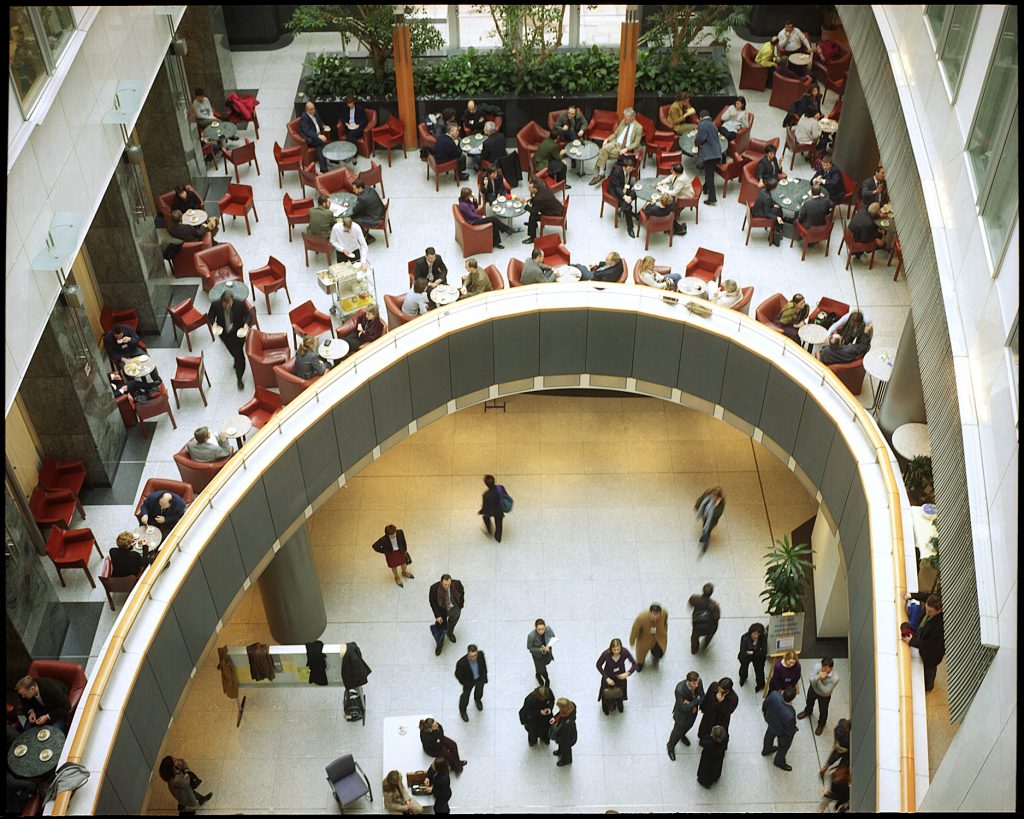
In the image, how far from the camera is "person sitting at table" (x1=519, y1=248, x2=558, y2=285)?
47.4ft

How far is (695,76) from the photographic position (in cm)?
1869

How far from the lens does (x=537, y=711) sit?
12.9 meters

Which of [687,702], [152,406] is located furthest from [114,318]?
[687,702]

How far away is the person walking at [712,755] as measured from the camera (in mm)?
12297

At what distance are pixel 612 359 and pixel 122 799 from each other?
8.07 m

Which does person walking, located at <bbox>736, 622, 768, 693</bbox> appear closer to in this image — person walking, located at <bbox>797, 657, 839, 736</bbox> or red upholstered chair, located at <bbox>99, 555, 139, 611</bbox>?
person walking, located at <bbox>797, 657, 839, 736</bbox>

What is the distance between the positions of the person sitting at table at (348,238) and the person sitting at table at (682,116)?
580 cm

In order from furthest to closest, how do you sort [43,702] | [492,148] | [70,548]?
[492,148] → [70,548] → [43,702]

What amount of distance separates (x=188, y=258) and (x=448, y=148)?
4501mm

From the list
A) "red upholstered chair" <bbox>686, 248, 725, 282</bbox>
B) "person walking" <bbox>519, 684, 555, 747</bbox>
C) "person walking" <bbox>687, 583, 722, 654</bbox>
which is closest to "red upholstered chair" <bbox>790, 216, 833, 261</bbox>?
"red upholstered chair" <bbox>686, 248, 725, 282</bbox>

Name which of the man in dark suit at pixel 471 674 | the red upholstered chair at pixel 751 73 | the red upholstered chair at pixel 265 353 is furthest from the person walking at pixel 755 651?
the red upholstered chair at pixel 751 73

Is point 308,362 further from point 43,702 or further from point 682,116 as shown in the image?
point 682,116

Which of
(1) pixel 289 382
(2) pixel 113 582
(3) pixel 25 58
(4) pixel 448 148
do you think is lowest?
(2) pixel 113 582

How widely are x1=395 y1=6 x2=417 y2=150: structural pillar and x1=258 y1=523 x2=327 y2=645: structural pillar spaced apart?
7524 mm
